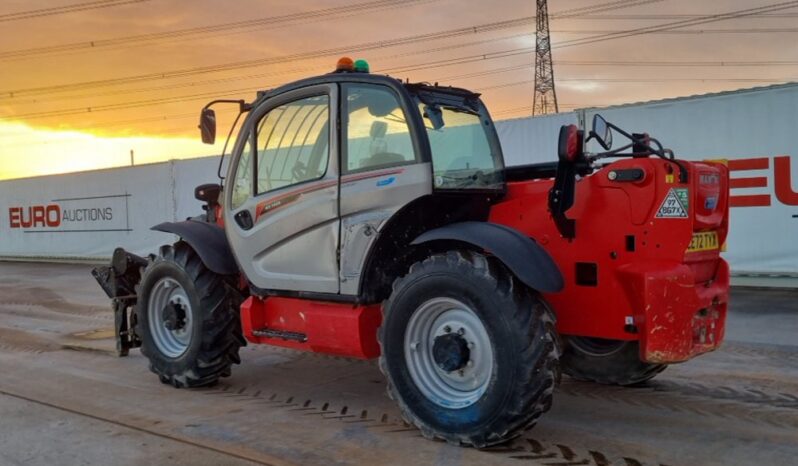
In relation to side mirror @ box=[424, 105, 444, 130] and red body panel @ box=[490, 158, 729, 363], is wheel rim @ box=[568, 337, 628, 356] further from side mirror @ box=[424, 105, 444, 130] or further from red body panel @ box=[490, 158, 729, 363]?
side mirror @ box=[424, 105, 444, 130]

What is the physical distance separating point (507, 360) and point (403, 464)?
2.74 feet

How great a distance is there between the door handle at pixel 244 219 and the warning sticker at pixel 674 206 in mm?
2984

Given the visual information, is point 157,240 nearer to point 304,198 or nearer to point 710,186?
point 304,198

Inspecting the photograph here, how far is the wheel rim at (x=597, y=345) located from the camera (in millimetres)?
5332

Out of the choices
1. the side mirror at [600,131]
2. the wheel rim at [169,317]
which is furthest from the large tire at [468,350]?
the wheel rim at [169,317]

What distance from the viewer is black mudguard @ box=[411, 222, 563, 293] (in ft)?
13.3

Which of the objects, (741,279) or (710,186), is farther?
(741,279)

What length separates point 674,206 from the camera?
420 centimetres

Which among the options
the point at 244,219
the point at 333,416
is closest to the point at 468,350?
the point at 333,416

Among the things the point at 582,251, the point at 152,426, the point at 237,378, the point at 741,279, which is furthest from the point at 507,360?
the point at 741,279

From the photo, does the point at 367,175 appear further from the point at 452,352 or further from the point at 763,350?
the point at 763,350

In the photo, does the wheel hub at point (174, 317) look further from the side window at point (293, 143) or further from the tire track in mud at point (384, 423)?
the side window at point (293, 143)

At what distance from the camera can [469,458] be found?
413cm

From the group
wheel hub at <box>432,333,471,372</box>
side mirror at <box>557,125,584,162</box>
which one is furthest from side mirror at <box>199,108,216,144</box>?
side mirror at <box>557,125,584,162</box>
